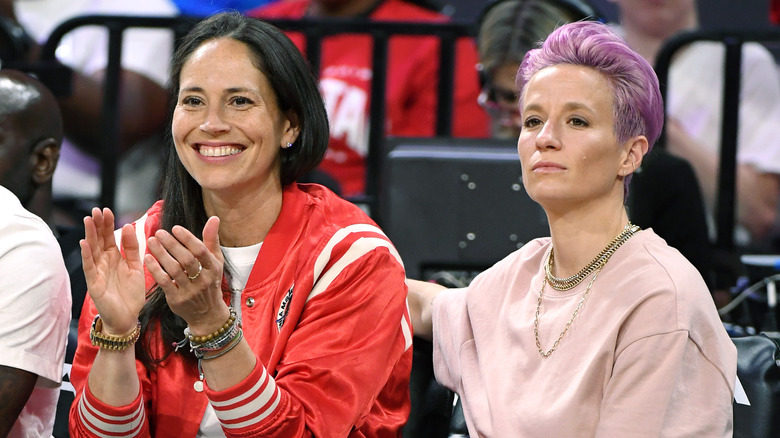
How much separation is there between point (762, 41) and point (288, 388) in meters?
2.67

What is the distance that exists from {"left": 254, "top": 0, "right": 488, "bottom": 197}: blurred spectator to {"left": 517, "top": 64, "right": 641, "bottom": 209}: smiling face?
2404 millimetres

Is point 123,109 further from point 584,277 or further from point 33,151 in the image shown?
→ point 584,277

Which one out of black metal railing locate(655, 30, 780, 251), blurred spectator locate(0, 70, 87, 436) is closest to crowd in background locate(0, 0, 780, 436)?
blurred spectator locate(0, 70, 87, 436)

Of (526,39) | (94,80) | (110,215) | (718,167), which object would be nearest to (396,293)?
(110,215)

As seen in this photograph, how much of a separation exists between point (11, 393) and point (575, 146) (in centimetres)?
128

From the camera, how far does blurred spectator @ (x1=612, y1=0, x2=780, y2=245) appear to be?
182 inches

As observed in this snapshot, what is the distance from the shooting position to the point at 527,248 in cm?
267

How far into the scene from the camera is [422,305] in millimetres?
2852

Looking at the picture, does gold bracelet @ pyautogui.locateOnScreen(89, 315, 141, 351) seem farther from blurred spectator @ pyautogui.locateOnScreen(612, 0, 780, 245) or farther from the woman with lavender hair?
blurred spectator @ pyautogui.locateOnScreen(612, 0, 780, 245)

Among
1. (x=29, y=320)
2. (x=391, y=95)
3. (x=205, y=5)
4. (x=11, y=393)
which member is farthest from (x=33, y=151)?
(x=205, y=5)

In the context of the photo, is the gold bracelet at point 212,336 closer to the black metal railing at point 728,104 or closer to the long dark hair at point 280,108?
the long dark hair at point 280,108

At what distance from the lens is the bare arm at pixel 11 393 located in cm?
243

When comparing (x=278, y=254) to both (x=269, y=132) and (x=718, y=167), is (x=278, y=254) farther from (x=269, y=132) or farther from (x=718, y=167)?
(x=718, y=167)

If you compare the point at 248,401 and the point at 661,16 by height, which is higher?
the point at 661,16
